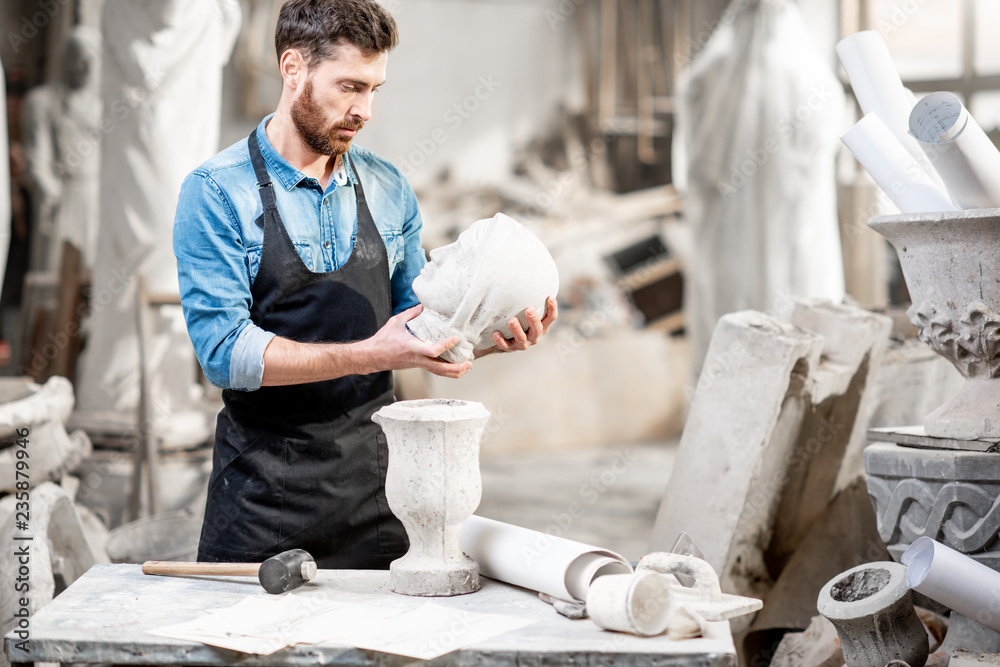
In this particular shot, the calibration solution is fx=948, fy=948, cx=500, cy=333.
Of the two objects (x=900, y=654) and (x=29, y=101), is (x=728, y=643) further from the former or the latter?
(x=29, y=101)

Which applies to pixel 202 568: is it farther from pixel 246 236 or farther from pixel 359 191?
pixel 359 191

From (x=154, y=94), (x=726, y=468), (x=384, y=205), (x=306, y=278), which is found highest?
(x=154, y=94)

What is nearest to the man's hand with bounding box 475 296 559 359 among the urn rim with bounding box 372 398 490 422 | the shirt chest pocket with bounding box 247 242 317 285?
the urn rim with bounding box 372 398 490 422

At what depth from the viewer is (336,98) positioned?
7.48 feet

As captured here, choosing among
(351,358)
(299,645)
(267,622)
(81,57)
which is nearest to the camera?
(299,645)

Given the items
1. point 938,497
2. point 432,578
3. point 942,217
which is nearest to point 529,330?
point 432,578

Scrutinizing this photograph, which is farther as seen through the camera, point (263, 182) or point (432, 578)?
point (263, 182)

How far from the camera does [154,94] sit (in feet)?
16.9

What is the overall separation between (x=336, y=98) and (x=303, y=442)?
0.84 m

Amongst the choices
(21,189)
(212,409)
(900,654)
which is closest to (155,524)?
(212,409)

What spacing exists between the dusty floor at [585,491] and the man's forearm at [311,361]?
355 centimetres

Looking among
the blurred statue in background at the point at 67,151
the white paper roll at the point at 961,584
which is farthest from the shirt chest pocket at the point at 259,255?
the blurred statue in background at the point at 67,151

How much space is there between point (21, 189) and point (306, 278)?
261 inches

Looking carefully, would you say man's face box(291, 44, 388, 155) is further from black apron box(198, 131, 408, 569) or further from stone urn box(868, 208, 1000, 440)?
stone urn box(868, 208, 1000, 440)
